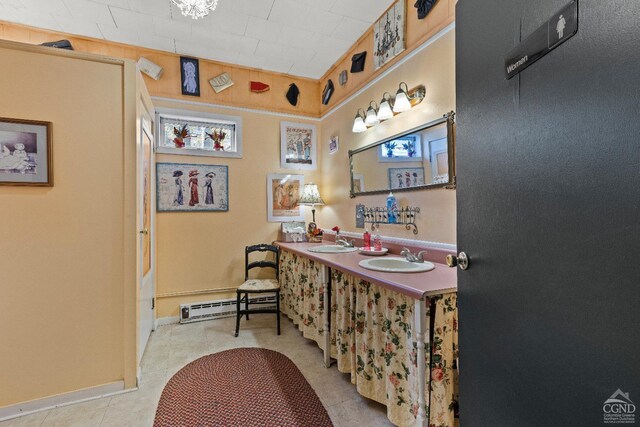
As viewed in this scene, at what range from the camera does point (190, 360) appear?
7.35 ft

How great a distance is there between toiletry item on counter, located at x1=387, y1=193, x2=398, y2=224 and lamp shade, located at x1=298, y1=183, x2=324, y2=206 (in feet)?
4.02

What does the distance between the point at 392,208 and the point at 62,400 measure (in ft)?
8.27

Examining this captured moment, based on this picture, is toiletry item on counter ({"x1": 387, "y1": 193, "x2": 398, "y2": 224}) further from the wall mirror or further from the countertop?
the countertop

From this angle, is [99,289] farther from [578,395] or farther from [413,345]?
[578,395]

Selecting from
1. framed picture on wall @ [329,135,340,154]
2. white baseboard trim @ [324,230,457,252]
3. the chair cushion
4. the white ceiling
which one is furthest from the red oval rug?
the white ceiling

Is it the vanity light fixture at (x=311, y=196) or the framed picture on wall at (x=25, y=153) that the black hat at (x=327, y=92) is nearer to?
the vanity light fixture at (x=311, y=196)

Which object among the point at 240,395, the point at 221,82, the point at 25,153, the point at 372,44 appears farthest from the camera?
A: the point at 221,82

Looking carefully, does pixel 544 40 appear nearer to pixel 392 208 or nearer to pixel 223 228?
pixel 392 208

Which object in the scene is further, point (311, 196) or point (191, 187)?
point (311, 196)

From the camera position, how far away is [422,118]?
6.55 feet

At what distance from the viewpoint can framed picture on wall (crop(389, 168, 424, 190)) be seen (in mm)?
2002

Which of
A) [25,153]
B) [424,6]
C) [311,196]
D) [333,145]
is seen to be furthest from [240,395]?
[424,6]

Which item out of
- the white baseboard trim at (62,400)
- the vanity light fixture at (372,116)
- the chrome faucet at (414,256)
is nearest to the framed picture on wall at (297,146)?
the vanity light fixture at (372,116)

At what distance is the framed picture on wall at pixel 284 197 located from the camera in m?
3.42
